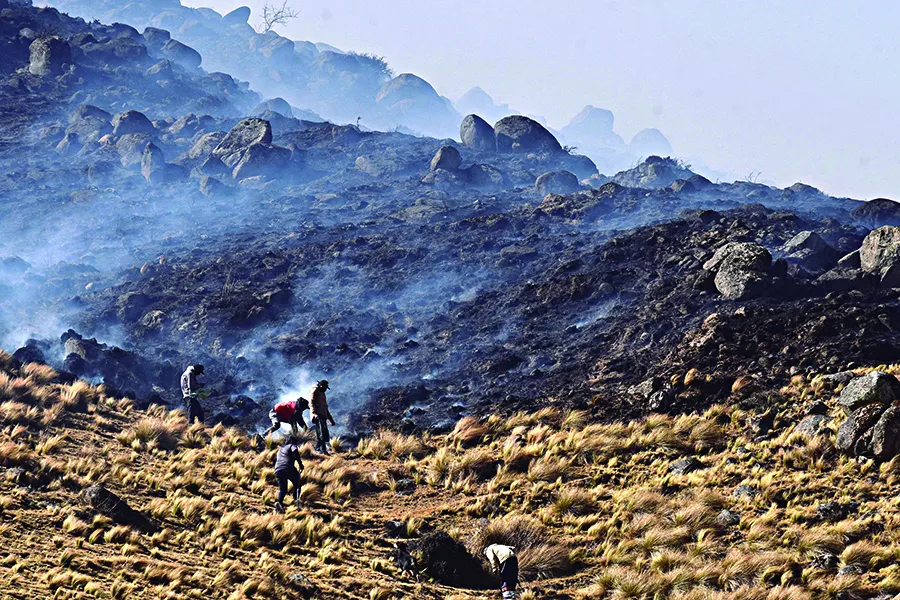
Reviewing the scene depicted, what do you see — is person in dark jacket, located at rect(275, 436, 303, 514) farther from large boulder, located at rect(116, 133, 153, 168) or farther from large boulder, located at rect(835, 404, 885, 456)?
large boulder, located at rect(116, 133, 153, 168)

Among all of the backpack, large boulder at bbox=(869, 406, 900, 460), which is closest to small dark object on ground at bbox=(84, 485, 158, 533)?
the backpack

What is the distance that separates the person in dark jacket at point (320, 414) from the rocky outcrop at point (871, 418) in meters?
10.8

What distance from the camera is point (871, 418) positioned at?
14.0 meters

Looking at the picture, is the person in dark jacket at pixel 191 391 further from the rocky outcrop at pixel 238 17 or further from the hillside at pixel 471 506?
the rocky outcrop at pixel 238 17

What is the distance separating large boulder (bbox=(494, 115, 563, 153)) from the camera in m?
61.5

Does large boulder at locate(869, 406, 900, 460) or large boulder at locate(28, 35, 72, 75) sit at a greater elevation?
large boulder at locate(28, 35, 72, 75)

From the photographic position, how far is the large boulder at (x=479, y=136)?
201 ft

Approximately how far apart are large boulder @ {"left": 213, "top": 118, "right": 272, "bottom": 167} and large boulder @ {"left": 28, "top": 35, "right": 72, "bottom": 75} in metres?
20.7

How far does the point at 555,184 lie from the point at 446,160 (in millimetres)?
8104

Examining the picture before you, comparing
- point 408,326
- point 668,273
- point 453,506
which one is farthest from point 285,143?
point 453,506

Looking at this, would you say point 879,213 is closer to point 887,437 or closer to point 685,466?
point 887,437

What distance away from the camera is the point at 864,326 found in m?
19.0

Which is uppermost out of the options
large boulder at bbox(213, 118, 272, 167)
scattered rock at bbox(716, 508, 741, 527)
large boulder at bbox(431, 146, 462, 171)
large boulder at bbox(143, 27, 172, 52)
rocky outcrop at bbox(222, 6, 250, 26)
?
rocky outcrop at bbox(222, 6, 250, 26)

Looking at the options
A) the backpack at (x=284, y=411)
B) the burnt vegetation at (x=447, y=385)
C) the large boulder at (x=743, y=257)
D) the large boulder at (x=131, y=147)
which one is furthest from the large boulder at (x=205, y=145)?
the backpack at (x=284, y=411)
